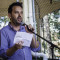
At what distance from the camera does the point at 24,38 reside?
1028 mm

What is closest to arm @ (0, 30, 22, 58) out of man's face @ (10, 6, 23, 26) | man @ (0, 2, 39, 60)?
man @ (0, 2, 39, 60)

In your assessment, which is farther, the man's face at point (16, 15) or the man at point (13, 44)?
the man's face at point (16, 15)

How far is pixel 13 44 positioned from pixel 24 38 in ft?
0.32

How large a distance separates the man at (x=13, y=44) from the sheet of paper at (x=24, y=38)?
34 millimetres

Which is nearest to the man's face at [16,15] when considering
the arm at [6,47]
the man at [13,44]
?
the man at [13,44]

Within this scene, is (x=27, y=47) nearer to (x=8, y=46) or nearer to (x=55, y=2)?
(x=8, y=46)

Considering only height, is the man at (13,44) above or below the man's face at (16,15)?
below

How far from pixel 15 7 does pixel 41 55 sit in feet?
1.94

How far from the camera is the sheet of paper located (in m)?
1.03

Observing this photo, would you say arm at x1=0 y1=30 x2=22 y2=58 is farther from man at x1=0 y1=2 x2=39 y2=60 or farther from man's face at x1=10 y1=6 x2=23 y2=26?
man's face at x1=10 y1=6 x2=23 y2=26

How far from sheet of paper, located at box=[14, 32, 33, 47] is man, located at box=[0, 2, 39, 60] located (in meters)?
0.03

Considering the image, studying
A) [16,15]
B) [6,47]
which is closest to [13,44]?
[6,47]

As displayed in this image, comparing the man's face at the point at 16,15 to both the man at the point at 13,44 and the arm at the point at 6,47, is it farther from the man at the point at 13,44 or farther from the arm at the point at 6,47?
the arm at the point at 6,47

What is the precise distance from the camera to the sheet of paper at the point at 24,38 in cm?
103
